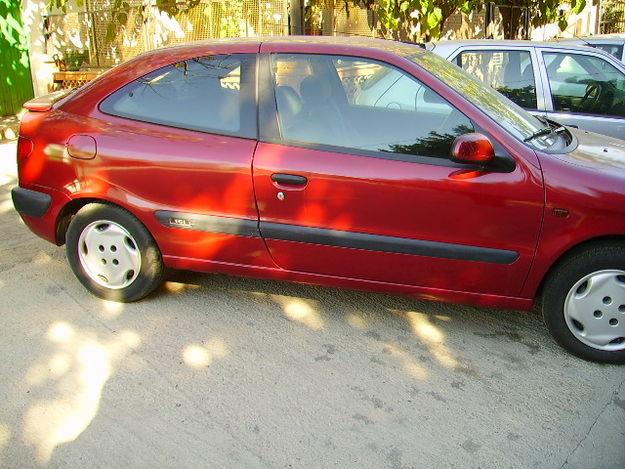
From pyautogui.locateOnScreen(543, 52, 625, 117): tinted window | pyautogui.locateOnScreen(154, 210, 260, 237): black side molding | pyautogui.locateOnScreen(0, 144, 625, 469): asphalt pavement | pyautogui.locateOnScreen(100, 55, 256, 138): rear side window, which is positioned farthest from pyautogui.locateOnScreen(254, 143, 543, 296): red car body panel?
pyautogui.locateOnScreen(543, 52, 625, 117): tinted window

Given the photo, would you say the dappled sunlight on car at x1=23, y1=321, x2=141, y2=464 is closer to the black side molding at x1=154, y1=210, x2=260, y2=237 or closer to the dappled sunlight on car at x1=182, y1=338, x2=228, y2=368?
the dappled sunlight on car at x1=182, y1=338, x2=228, y2=368

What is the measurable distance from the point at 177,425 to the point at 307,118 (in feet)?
5.67

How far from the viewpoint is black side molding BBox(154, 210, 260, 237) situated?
3500 millimetres

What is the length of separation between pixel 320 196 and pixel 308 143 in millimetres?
302

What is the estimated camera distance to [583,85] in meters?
5.48

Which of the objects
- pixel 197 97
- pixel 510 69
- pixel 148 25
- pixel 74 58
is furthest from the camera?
pixel 74 58

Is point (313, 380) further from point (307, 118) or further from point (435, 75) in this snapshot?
point (435, 75)

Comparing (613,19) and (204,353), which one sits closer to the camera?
(204,353)

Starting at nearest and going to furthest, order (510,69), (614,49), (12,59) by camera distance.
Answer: (510,69) → (614,49) → (12,59)

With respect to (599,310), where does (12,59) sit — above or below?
above

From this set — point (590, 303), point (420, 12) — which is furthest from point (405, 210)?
point (420, 12)

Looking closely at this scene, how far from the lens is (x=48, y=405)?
114 inches

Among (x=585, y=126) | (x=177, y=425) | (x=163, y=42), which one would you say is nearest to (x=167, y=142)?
(x=177, y=425)

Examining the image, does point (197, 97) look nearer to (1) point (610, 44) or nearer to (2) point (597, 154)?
(2) point (597, 154)
